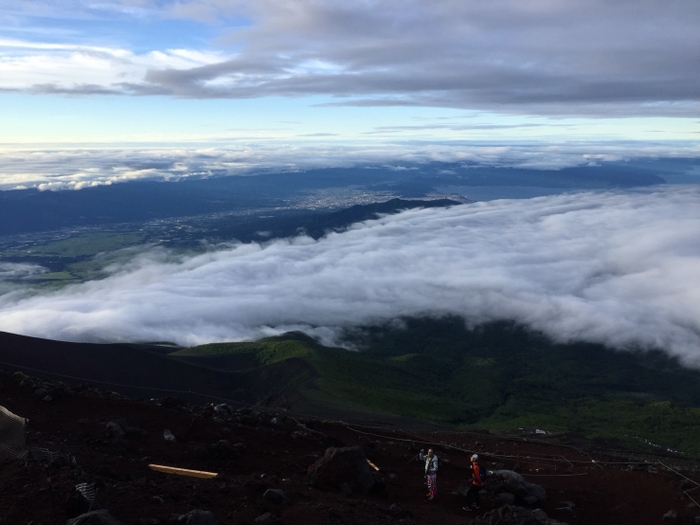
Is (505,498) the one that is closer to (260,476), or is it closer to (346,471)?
(346,471)

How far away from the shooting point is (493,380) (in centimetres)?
13000

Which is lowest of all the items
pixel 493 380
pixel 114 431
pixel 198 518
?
pixel 493 380

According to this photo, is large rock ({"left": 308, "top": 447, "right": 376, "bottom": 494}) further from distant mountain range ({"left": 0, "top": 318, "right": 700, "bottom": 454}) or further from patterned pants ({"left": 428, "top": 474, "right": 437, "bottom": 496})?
distant mountain range ({"left": 0, "top": 318, "right": 700, "bottom": 454})

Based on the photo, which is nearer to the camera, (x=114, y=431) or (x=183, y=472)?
(x=183, y=472)

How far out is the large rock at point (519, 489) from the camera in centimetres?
2507

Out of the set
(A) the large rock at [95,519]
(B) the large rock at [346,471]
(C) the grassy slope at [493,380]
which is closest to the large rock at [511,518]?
(B) the large rock at [346,471]

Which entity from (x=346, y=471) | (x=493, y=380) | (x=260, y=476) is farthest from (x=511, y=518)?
(x=493, y=380)

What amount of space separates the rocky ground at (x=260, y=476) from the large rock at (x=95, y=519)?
11cm

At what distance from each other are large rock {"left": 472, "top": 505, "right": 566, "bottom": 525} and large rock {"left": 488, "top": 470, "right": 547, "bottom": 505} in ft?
12.5

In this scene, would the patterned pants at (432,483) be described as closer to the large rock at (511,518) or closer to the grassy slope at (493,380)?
the large rock at (511,518)

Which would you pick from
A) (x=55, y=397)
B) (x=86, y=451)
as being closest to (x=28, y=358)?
(x=55, y=397)

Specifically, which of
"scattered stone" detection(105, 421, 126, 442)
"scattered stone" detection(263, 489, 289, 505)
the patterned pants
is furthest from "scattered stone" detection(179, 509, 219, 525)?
"scattered stone" detection(105, 421, 126, 442)

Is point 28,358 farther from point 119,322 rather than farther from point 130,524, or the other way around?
point 119,322

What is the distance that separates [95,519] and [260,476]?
28.6 ft
